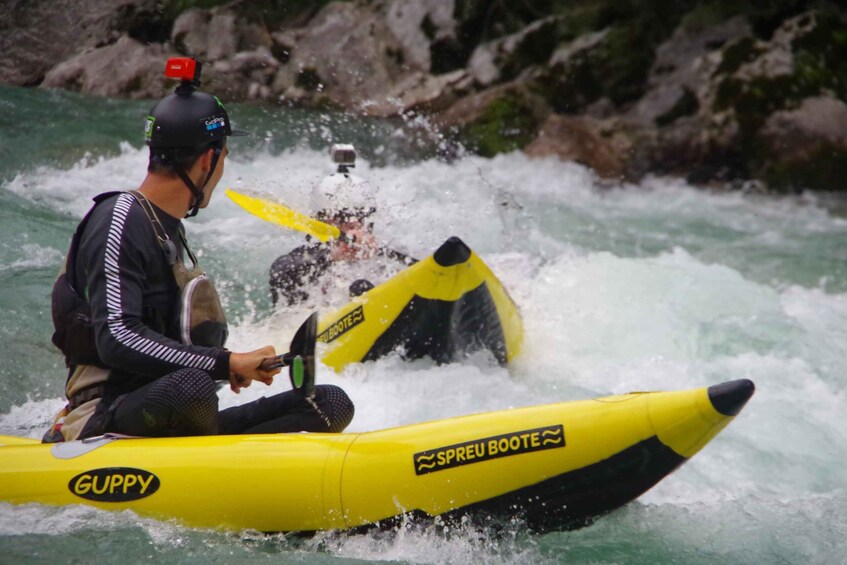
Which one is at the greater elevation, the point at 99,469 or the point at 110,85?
the point at 99,469

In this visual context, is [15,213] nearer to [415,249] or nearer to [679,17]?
[415,249]

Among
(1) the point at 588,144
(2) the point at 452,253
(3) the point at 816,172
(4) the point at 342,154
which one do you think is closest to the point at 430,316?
(2) the point at 452,253

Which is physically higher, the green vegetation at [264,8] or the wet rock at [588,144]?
the green vegetation at [264,8]

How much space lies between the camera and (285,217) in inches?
207

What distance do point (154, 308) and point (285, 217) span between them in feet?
8.31

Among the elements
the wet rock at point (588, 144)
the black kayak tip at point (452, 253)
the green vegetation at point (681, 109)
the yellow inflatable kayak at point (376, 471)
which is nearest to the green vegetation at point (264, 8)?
the wet rock at point (588, 144)

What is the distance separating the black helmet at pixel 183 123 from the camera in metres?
2.81

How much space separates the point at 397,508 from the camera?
9.50 feet

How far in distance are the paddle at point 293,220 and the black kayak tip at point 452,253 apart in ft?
2.98

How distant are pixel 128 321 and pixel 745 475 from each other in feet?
9.61

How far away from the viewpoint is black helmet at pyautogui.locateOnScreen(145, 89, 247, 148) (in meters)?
2.81

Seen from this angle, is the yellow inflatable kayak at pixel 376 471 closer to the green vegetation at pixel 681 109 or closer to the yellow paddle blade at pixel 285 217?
the yellow paddle blade at pixel 285 217

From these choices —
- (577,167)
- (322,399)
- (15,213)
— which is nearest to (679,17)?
(577,167)

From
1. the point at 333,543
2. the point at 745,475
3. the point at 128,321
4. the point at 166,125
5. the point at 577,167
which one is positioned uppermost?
the point at 166,125
